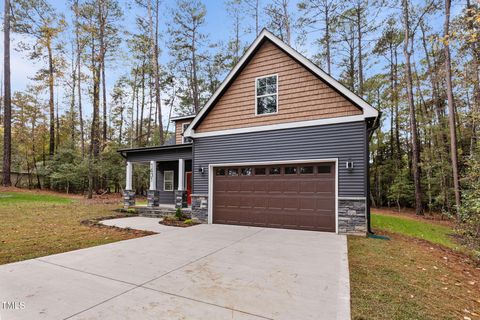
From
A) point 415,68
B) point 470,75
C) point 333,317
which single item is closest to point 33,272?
point 333,317

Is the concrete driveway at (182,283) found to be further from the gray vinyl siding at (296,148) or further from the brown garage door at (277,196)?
the gray vinyl siding at (296,148)

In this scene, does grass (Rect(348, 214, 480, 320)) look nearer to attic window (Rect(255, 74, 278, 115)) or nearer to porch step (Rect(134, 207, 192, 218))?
attic window (Rect(255, 74, 278, 115))

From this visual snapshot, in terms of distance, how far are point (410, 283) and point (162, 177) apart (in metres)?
13.7

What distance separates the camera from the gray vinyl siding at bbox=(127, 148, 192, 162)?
1146 cm

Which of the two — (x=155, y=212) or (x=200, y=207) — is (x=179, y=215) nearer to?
(x=200, y=207)

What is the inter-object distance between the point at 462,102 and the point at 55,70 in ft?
97.9

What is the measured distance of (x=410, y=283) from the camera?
3.76m

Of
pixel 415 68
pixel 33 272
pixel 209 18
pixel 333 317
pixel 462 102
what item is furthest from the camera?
pixel 209 18

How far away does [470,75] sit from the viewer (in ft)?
40.8

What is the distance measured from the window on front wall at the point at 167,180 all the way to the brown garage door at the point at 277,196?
20.9ft

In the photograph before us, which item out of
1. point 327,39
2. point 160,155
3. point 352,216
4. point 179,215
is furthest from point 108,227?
point 327,39

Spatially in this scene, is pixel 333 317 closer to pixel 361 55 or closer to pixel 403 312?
pixel 403 312

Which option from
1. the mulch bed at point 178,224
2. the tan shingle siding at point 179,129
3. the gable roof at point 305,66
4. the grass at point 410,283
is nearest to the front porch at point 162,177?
the tan shingle siding at point 179,129

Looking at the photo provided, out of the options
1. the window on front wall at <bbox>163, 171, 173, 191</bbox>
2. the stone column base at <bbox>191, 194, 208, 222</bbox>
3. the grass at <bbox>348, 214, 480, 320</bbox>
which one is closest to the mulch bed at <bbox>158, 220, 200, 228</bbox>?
the stone column base at <bbox>191, 194, 208, 222</bbox>
